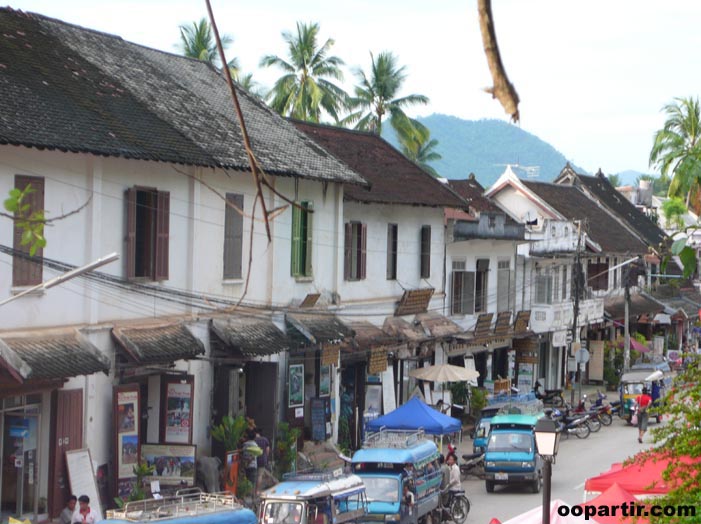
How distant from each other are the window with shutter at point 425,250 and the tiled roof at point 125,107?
25.3 feet

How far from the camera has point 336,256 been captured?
3042cm

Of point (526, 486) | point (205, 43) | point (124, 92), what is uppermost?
point (205, 43)

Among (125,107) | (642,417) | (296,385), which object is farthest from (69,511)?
(642,417)

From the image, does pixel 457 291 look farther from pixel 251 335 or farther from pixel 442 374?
pixel 251 335

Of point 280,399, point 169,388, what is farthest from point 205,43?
point 169,388

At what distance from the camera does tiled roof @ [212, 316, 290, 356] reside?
24562 millimetres

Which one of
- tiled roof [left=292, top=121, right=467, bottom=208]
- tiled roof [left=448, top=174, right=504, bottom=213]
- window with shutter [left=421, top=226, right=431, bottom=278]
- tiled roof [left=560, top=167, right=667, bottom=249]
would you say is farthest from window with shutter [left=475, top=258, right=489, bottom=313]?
tiled roof [left=560, top=167, right=667, bottom=249]

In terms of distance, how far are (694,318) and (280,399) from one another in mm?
43081

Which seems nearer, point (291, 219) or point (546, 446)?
point (546, 446)

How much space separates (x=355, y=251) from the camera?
32.2 metres

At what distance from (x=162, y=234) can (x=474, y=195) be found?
25.3 m

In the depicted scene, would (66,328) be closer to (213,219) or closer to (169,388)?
(169,388)

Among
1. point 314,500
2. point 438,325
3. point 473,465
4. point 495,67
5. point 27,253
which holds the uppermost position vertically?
point 495,67

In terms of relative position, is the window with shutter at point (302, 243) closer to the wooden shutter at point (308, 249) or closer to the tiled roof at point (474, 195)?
the wooden shutter at point (308, 249)
